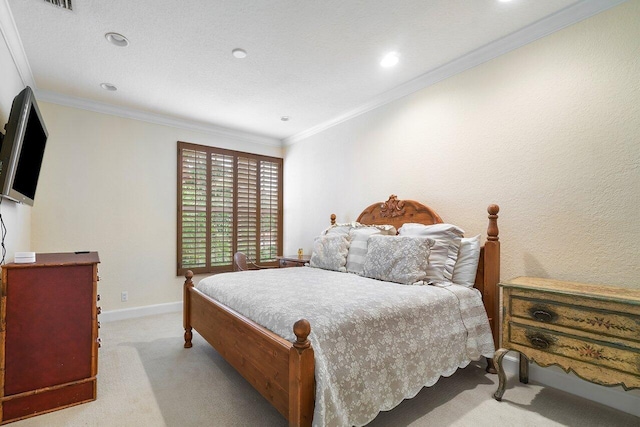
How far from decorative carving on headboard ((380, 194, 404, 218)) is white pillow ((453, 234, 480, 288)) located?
832 millimetres

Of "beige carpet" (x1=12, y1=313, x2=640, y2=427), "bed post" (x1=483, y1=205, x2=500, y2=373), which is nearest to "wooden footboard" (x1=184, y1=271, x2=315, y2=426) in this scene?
"beige carpet" (x1=12, y1=313, x2=640, y2=427)

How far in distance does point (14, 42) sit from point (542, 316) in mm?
4393

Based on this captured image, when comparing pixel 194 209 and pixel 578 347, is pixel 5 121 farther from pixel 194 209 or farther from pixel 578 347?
pixel 578 347

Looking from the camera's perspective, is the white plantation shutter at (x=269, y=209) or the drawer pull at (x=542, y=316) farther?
the white plantation shutter at (x=269, y=209)

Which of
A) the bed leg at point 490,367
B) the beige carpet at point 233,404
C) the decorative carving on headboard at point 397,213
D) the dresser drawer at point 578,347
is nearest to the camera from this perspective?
the dresser drawer at point 578,347

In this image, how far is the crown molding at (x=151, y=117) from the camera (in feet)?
11.8

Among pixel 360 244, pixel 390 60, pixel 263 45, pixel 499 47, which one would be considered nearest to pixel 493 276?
pixel 360 244

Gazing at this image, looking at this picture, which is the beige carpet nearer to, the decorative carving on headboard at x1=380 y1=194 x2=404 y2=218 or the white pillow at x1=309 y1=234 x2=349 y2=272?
the white pillow at x1=309 y1=234 x2=349 y2=272

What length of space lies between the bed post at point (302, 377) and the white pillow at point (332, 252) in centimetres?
174

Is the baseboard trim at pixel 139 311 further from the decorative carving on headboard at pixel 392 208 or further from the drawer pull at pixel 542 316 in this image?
the drawer pull at pixel 542 316

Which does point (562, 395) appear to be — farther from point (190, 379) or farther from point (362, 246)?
point (190, 379)

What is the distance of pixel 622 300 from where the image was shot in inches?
63.7

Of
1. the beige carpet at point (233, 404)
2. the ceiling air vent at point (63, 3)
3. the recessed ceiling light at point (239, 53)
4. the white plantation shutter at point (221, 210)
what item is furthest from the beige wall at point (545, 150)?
the ceiling air vent at point (63, 3)

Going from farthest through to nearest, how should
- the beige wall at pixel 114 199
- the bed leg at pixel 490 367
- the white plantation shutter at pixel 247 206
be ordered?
the white plantation shutter at pixel 247 206, the beige wall at pixel 114 199, the bed leg at pixel 490 367
